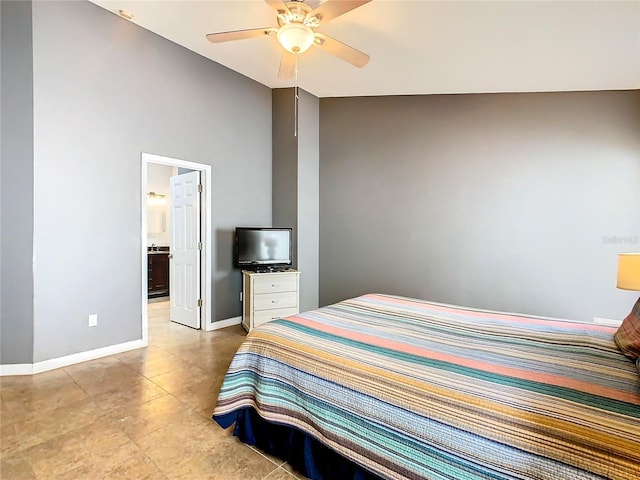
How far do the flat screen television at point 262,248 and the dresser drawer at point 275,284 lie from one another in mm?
235

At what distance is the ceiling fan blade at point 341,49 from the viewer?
2.63 metres

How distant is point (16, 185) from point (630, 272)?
4.52 m

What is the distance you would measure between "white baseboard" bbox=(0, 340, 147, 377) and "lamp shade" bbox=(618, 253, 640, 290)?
4112 mm

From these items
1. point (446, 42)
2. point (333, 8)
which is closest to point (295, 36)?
point (333, 8)

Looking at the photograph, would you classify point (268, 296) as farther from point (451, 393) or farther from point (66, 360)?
point (451, 393)

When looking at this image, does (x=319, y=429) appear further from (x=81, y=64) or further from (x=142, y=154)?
(x=81, y=64)

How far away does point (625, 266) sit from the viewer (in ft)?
6.44

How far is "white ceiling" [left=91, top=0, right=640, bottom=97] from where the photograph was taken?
292cm

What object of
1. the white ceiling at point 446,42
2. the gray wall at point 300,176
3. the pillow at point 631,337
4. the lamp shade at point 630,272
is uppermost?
the white ceiling at point 446,42

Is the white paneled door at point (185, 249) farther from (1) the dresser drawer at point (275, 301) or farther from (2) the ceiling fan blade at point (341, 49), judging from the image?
(2) the ceiling fan blade at point (341, 49)

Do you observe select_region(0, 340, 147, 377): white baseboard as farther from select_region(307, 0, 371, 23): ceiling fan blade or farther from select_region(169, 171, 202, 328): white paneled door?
select_region(307, 0, 371, 23): ceiling fan blade

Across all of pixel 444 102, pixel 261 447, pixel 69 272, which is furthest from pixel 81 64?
pixel 444 102

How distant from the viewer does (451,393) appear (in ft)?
4.00

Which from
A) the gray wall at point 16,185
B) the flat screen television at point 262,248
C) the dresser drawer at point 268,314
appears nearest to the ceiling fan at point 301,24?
the gray wall at point 16,185
